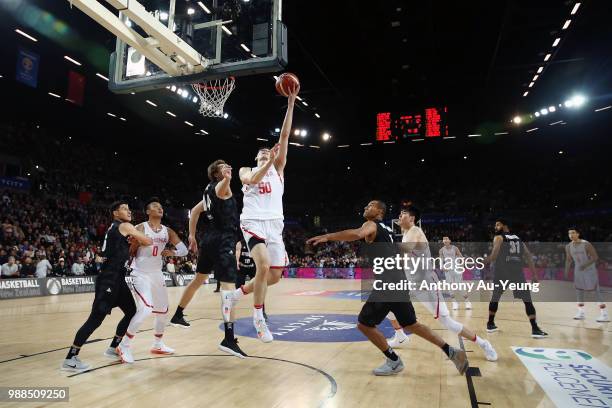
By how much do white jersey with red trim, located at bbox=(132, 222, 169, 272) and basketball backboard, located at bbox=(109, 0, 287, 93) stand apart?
2641 mm

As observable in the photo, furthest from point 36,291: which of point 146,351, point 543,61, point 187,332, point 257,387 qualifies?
point 543,61

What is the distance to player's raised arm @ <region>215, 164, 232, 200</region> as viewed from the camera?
16.0 ft

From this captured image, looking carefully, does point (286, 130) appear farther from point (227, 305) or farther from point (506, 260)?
point (506, 260)

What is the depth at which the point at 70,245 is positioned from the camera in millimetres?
18438

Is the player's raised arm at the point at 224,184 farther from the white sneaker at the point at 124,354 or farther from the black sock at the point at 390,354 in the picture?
the black sock at the point at 390,354

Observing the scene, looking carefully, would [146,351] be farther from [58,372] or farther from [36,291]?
[36,291]

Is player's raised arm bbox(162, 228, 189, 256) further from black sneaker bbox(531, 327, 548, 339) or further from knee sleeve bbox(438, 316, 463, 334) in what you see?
black sneaker bbox(531, 327, 548, 339)

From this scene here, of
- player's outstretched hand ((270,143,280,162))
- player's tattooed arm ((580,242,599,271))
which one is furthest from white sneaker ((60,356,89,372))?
player's tattooed arm ((580,242,599,271))

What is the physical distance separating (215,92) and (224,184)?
4.20 metres

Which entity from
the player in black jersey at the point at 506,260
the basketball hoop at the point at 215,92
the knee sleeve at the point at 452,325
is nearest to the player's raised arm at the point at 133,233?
the knee sleeve at the point at 452,325

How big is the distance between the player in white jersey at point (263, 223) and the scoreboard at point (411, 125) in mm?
18146

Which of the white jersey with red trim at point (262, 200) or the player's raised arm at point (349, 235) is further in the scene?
the white jersey with red trim at point (262, 200)

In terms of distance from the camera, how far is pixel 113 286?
16.0 feet

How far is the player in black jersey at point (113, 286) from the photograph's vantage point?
462 cm
